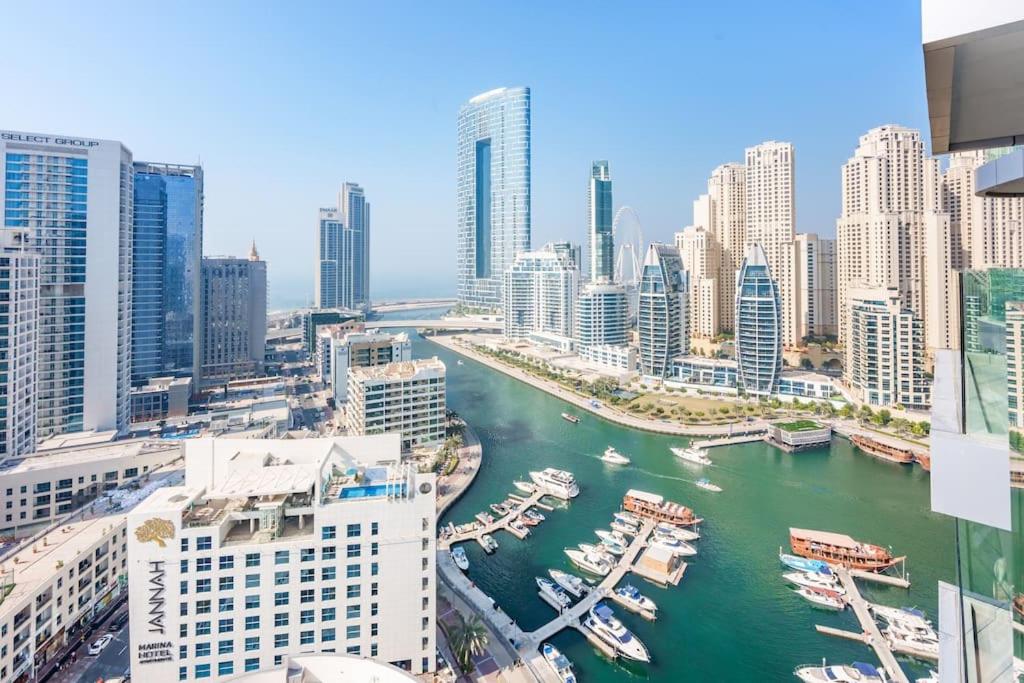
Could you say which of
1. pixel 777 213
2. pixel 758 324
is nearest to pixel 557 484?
pixel 758 324

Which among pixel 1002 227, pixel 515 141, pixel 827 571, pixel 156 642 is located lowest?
pixel 827 571

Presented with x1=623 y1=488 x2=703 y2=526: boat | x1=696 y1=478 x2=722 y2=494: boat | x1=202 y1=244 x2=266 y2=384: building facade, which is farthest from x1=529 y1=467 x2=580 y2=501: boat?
x1=202 y1=244 x2=266 y2=384: building facade

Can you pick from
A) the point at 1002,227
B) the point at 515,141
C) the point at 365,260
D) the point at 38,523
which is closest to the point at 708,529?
the point at 38,523

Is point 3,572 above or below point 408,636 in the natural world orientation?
above

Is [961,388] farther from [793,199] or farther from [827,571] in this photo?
[793,199]

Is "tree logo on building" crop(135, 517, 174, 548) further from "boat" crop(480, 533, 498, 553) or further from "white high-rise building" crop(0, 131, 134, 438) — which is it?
"white high-rise building" crop(0, 131, 134, 438)

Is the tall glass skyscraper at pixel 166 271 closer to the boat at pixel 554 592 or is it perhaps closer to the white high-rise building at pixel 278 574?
the white high-rise building at pixel 278 574
